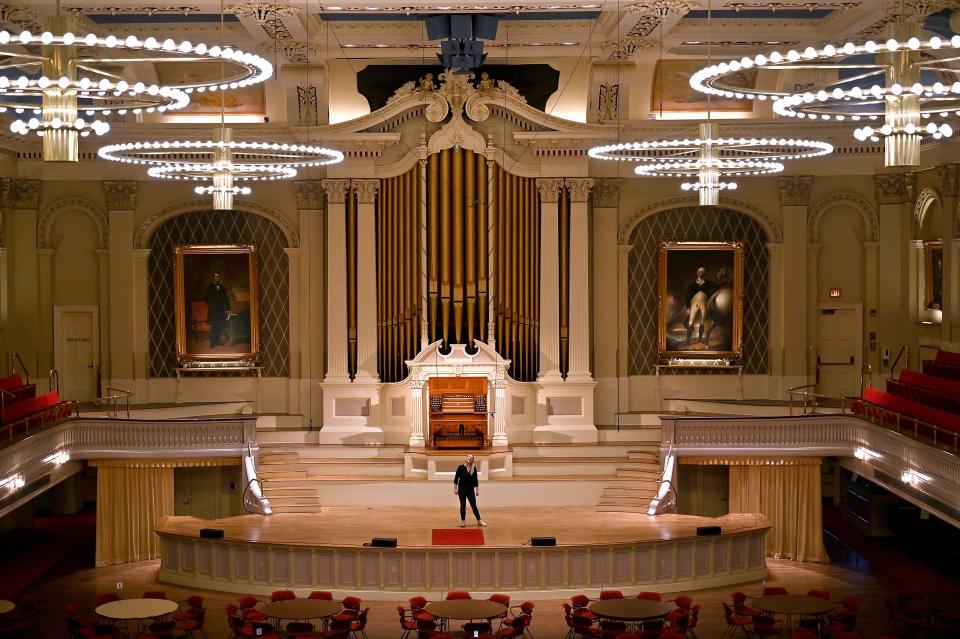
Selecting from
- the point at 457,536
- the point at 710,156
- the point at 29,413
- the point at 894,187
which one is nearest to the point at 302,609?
the point at 457,536

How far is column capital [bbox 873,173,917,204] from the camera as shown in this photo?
24.4 meters

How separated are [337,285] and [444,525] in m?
5.35

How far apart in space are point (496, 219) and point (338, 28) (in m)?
3.99

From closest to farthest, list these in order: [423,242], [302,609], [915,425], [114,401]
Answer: [302,609] → [915,425] → [423,242] → [114,401]

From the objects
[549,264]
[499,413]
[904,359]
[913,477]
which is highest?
[549,264]

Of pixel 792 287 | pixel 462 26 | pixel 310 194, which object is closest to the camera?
pixel 462 26

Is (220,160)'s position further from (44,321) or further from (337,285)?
(44,321)

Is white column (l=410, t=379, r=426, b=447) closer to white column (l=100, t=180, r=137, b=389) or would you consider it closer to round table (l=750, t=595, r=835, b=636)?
white column (l=100, t=180, r=137, b=389)

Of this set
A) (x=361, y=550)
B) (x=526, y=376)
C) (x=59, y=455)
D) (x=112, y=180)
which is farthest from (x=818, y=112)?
(x=112, y=180)

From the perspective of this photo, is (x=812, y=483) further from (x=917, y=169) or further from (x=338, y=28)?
(x=338, y=28)

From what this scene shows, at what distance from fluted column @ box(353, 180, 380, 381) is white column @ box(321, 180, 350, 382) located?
25 centimetres

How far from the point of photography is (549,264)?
23547mm

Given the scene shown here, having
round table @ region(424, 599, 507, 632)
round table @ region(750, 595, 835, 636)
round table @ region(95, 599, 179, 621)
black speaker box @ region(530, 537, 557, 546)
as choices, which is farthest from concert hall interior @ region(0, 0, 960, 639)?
round table @ region(95, 599, 179, 621)

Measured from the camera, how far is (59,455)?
67.8 feet
